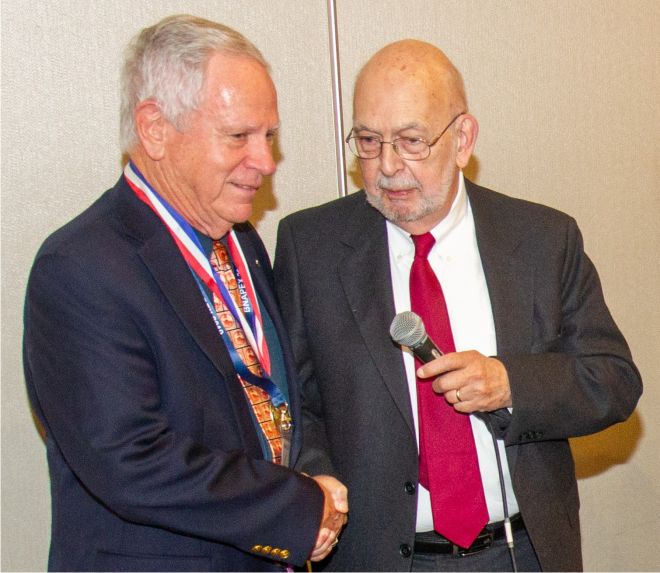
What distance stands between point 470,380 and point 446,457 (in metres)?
0.27

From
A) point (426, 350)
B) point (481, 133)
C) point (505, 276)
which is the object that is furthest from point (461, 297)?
point (481, 133)

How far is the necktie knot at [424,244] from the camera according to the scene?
2461 mm

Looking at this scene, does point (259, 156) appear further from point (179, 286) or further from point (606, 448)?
point (606, 448)

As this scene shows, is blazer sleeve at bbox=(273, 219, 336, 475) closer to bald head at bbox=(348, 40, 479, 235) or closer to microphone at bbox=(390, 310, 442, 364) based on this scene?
bald head at bbox=(348, 40, 479, 235)

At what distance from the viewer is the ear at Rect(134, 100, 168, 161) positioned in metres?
2.10

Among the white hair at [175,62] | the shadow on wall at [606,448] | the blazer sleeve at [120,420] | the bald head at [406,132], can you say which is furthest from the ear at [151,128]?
the shadow on wall at [606,448]

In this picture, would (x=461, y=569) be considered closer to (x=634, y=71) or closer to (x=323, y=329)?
(x=323, y=329)

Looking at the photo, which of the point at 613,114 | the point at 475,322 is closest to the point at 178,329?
the point at 475,322

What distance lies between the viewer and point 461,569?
2.35 meters

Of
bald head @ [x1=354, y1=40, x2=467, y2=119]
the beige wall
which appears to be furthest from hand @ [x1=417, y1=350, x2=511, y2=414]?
the beige wall

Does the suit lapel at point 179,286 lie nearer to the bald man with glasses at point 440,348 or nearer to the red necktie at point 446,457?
the bald man with glasses at point 440,348

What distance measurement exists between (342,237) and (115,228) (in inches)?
26.5

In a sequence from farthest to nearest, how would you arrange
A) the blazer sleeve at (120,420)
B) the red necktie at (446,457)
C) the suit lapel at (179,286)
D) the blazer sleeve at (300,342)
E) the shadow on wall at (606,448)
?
the shadow on wall at (606,448) < the blazer sleeve at (300,342) < the red necktie at (446,457) < the suit lapel at (179,286) < the blazer sleeve at (120,420)

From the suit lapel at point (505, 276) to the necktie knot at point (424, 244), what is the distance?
12 centimetres
